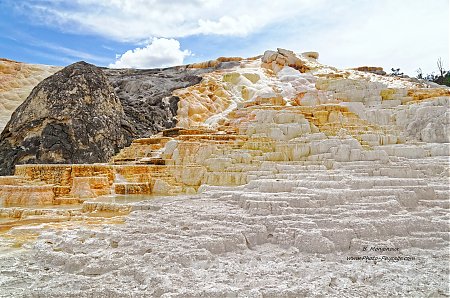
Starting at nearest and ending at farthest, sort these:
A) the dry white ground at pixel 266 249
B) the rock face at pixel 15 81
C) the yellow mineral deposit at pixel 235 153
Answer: the dry white ground at pixel 266 249, the yellow mineral deposit at pixel 235 153, the rock face at pixel 15 81

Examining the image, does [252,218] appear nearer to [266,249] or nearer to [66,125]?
[266,249]

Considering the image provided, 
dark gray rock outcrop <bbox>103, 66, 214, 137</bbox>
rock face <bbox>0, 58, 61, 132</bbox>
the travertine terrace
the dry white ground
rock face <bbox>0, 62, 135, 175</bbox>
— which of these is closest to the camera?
the dry white ground

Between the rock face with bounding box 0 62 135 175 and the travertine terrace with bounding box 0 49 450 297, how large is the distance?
73.7 inches

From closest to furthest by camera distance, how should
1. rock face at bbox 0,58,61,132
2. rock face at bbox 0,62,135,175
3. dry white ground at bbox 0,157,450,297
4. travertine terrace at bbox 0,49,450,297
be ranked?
dry white ground at bbox 0,157,450,297
travertine terrace at bbox 0,49,450,297
rock face at bbox 0,62,135,175
rock face at bbox 0,58,61,132

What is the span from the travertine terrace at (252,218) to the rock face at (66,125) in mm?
1871

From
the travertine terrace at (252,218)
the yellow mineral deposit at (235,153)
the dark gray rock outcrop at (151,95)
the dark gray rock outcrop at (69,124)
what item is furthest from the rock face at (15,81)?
the travertine terrace at (252,218)

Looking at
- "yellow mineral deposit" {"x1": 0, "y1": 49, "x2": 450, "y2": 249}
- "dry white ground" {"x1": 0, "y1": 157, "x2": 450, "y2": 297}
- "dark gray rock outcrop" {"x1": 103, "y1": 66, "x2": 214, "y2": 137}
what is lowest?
"dry white ground" {"x1": 0, "y1": 157, "x2": 450, "y2": 297}

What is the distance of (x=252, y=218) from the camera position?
5.11m

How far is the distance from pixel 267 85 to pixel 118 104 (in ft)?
31.7

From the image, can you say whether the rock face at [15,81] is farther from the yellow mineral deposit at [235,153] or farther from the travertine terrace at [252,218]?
the travertine terrace at [252,218]

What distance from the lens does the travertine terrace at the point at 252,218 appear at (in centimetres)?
365

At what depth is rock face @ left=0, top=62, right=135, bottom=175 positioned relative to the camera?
40.9 ft

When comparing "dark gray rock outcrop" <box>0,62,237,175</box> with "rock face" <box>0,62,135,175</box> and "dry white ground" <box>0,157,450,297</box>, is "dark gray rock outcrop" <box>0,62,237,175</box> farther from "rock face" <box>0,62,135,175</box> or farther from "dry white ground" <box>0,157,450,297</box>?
"dry white ground" <box>0,157,450,297</box>

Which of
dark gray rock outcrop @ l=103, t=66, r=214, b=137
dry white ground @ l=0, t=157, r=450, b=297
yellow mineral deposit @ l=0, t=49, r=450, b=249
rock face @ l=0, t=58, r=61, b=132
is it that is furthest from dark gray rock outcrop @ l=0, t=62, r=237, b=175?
dry white ground @ l=0, t=157, r=450, b=297
